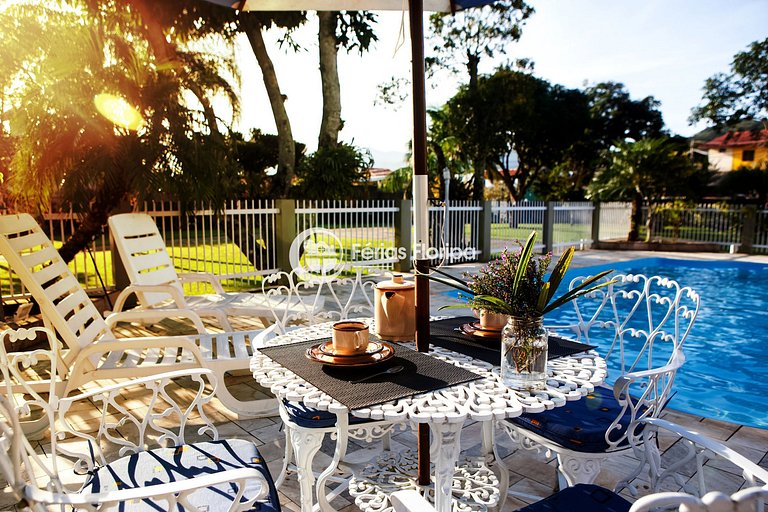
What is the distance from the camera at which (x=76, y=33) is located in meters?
4.43

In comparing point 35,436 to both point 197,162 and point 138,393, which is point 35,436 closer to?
point 138,393

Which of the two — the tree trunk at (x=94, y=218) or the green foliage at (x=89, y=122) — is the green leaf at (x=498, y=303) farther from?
the tree trunk at (x=94, y=218)

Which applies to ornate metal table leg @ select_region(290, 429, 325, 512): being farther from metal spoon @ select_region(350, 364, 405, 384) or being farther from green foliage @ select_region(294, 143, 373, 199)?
green foliage @ select_region(294, 143, 373, 199)

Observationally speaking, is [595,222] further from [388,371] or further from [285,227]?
[388,371]

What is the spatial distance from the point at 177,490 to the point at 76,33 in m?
4.92

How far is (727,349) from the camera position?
18.0ft

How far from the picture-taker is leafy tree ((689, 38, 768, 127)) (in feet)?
60.1

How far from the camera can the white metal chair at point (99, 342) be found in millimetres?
2367

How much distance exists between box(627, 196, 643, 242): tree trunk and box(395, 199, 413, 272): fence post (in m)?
7.57

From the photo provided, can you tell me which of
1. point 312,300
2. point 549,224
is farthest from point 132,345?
point 549,224

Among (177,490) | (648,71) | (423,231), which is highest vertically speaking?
(648,71)

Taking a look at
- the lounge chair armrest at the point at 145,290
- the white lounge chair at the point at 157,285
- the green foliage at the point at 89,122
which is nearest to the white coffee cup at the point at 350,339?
the white lounge chair at the point at 157,285

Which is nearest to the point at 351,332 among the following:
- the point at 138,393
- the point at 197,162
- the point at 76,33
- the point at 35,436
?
the point at 35,436

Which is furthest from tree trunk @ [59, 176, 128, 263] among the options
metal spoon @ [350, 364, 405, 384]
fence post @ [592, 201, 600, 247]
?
fence post @ [592, 201, 600, 247]
